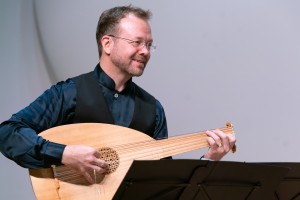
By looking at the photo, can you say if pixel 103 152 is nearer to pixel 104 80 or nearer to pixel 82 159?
pixel 82 159

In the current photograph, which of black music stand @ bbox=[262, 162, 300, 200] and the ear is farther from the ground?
the ear

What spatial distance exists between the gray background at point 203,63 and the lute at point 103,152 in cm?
73

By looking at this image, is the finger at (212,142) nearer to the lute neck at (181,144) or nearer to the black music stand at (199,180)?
the lute neck at (181,144)

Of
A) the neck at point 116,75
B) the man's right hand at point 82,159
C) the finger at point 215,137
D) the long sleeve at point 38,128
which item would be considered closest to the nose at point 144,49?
the neck at point 116,75

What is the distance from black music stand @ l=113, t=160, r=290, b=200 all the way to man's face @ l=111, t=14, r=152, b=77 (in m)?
0.77

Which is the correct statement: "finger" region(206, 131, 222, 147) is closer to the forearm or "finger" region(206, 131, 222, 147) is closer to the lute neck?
the lute neck

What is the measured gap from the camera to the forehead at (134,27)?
2.21 metres

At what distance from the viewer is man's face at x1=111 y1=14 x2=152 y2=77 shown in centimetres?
220

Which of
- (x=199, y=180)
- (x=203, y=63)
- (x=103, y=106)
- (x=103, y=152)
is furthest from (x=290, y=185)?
(x=203, y=63)

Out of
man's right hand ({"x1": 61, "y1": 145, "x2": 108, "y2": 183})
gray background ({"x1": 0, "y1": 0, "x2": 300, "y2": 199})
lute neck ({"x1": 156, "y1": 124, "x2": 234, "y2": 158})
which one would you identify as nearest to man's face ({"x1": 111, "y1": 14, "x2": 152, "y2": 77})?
lute neck ({"x1": 156, "y1": 124, "x2": 234, "y2": 158})

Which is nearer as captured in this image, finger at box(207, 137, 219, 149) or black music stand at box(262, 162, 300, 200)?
black music stand at box(262, 162, 300, 200)

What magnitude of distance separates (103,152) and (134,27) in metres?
0.58

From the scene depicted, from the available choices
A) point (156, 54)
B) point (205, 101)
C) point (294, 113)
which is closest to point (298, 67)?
point (294, 113)

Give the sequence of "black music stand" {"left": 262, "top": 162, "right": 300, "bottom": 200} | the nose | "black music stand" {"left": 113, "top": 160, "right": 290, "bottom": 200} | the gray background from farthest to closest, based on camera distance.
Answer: the gray background, the nose, "black music stand" {"left": 262, "top": 162, "right": 300, "bottom": 200}, "black music stand" {"left": 113, "top": 160, "right": 290, "bottom": 200}
